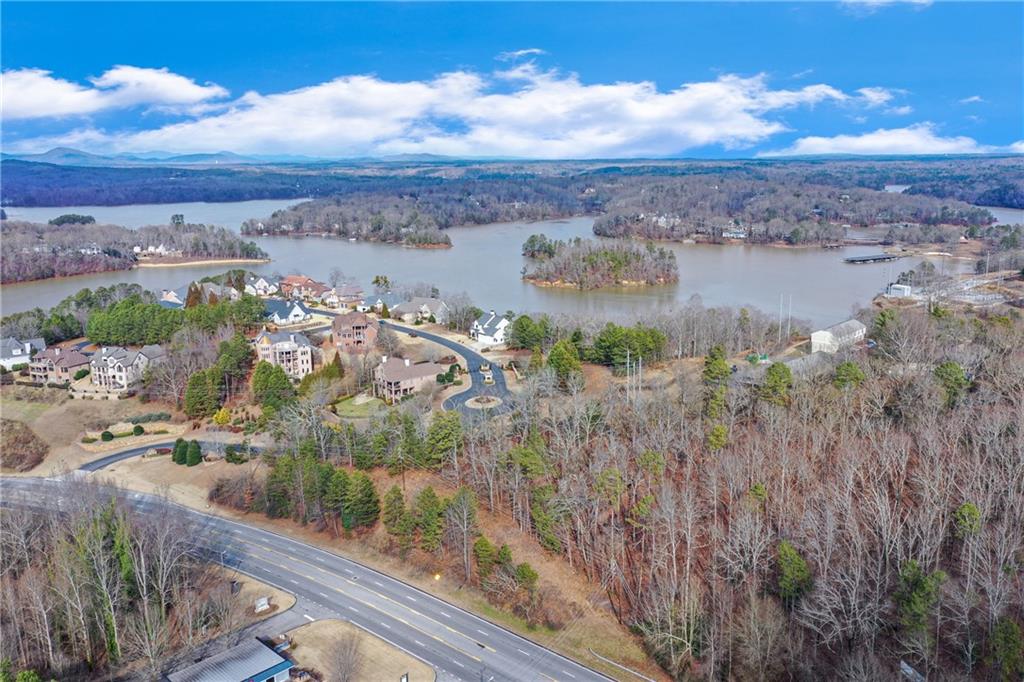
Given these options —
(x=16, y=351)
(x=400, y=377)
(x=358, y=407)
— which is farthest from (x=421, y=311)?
(x=16, y=351)

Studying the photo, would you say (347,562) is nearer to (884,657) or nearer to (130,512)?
(130,512)

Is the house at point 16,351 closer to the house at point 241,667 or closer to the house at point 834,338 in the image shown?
the house at point 241,667

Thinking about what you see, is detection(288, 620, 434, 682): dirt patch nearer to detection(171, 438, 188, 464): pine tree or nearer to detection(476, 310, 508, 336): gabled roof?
detection(171, 438, 188, 464): pine tree

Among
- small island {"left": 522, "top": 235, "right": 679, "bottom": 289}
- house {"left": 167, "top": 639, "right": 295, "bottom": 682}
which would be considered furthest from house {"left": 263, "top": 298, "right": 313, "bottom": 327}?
Answer: house {"left": 167, "top": 639, "right": 295, "bottom": 682}

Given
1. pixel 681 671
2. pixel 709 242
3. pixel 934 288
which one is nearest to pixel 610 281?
pixel 934 288

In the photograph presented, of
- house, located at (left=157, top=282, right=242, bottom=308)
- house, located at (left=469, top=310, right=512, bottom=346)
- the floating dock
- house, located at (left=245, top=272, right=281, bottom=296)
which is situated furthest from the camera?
the floating dock

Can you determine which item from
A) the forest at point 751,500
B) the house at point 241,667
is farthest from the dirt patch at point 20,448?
the house at point 241,667
